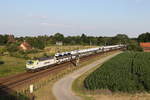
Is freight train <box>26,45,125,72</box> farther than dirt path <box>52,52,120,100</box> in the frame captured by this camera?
Yes

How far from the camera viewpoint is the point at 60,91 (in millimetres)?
31938

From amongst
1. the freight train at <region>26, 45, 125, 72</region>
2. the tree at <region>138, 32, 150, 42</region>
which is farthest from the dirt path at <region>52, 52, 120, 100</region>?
the tree at <region>138, 32, 150, 42</region>

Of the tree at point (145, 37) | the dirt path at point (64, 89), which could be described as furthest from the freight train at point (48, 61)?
the tree at point (145, 37)

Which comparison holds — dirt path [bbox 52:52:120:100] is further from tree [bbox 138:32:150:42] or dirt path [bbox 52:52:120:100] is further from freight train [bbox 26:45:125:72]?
tree [bbox 138:32:150:42]

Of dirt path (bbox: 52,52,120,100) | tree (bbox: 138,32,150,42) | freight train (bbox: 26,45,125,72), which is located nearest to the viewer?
dirt path (bbox: 52,52,120,100)

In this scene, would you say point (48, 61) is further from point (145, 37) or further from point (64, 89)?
point (145, 37)

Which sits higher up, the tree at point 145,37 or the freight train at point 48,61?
the tree at point 145,37

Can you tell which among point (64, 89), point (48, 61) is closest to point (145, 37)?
point (48, 61)

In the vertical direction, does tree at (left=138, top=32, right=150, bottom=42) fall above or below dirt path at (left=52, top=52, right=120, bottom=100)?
above

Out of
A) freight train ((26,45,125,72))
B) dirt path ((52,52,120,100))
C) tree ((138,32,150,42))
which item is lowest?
dirt path ((52,52,120,100))

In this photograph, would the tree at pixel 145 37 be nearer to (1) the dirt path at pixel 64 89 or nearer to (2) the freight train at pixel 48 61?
(2) the freight train at pixel 48 61

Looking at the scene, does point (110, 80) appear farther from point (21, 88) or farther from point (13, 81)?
point (13, 81)

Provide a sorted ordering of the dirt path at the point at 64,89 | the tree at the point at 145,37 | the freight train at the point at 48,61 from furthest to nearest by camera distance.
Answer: the tree at the point at 145,37 → the freight train at the point at 48,61 → the dirt path at the point at 64,89

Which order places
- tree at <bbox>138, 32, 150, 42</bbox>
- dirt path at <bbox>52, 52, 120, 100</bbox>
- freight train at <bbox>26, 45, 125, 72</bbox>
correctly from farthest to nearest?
tree at <bbox>138, 32, 150, 42</bbox>, freight train at <bbox>26, 45, 125, 72</bbox>, dirt path at <bbox>52, 52, 120, 100</bbox>
